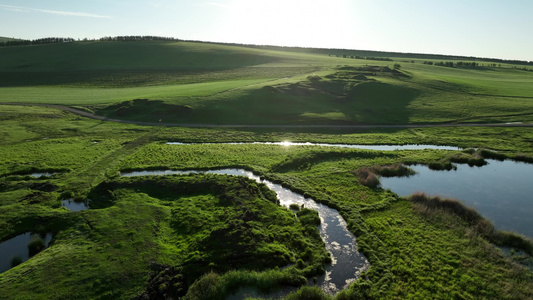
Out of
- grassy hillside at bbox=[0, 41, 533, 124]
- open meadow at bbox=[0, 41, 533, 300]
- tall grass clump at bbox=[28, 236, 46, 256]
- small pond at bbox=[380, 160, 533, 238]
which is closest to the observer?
open meadow at bbox=[0, 41, 533, 300]

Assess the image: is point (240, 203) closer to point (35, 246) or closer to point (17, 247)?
point (35, 246)

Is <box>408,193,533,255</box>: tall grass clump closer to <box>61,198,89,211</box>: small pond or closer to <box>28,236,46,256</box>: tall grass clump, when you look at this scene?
<box>28,236,46,256</box>: tall grass clump

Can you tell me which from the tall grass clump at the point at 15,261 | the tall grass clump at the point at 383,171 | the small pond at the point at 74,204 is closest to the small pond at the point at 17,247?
the tall grass clump at the point at 15,261

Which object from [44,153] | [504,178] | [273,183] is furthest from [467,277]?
[44,153]

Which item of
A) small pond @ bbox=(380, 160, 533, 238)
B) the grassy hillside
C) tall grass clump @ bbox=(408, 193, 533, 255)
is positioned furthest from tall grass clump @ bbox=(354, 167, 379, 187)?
the grassy hillside

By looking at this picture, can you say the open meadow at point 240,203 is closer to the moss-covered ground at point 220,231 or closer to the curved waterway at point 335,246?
the moss-covered ground at point 220,231

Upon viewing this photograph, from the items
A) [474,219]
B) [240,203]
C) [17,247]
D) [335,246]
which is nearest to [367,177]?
[474,219]
